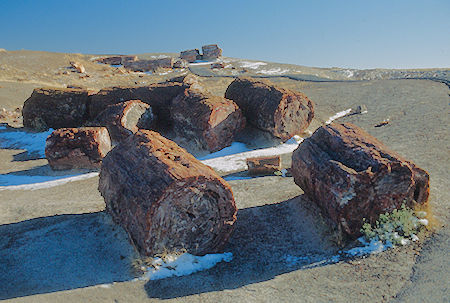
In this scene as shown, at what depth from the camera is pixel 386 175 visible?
16.2ft

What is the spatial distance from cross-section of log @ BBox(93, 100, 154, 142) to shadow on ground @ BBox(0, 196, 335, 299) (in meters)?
5.07

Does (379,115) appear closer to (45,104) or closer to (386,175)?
(386,175)

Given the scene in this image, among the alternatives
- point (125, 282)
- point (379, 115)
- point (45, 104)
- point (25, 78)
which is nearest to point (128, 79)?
point (25, 78)

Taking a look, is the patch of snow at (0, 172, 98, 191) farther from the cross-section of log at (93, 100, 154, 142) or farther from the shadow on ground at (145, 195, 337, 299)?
the shadow on ground at (145, 195, 337, 299)

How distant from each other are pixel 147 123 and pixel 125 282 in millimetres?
7963

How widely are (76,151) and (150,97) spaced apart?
3.67m

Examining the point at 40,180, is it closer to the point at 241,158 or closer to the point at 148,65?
the point at 241,158

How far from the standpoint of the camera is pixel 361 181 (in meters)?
4.82

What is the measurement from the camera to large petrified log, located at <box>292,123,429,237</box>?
4.88 m

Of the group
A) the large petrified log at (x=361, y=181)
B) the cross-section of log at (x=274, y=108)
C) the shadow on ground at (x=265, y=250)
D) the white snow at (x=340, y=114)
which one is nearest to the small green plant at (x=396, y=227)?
the large petrified log at (x=361, y=181)

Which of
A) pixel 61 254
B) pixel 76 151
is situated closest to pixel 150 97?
pixel 76 151

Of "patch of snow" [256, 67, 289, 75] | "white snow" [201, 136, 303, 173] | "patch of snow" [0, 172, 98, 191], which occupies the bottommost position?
"patch of snow" [0, 172, 98, 191]

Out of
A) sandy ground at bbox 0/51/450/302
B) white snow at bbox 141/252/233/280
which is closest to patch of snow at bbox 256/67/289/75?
sandy ground at bbox 0/51/450/302

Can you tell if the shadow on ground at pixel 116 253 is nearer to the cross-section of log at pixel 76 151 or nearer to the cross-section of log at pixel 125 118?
the cross-section of log at pixel 76 151
